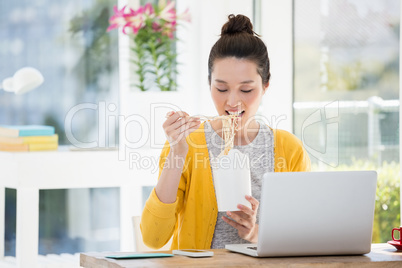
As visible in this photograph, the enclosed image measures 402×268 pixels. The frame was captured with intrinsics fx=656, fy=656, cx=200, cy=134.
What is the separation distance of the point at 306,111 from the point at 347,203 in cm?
179

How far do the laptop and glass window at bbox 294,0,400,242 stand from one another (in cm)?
119

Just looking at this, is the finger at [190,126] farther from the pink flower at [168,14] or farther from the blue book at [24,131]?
the pink flower at [168,14]

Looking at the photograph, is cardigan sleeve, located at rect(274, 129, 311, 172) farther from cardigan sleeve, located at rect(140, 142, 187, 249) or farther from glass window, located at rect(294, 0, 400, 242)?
glass window, located at rect(294, 0, 400, 242)

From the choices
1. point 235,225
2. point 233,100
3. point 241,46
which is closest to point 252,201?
point 235,225

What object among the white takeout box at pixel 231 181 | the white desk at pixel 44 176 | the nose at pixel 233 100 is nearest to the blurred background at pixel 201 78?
the white desk at pixel 44 176

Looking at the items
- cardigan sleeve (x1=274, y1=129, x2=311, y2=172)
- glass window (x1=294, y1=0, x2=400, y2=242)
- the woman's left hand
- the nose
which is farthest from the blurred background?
the woman's left hand

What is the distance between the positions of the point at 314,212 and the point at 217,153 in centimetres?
64

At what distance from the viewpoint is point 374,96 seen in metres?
3.09

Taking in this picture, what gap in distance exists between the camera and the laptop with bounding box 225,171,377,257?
1.78 m

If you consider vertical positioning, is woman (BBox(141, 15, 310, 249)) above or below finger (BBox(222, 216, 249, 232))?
above

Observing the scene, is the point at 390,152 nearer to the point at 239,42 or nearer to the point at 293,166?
the point at 293,166

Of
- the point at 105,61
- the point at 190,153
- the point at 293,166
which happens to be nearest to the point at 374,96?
the point at 293,166

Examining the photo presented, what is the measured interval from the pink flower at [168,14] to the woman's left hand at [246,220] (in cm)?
207

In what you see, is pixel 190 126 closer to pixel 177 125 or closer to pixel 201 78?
pixel 177 125
